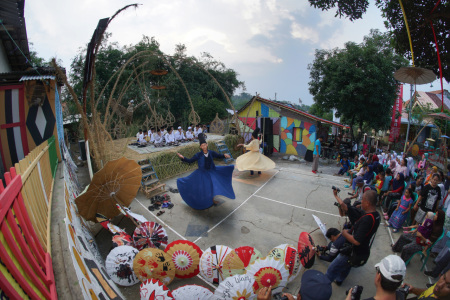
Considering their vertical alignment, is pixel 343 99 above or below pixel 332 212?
above

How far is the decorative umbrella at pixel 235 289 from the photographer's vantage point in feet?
9.41

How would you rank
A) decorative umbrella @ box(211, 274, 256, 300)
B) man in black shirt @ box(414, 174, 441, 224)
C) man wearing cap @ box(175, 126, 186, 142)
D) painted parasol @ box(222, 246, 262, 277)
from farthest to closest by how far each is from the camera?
man wearing cap @ box(175, 126, 186, 142)
man in black shirt @ box(414, 174, 441, 224)
painted parasol @ box(222, 246, 262, 277)
decorative umbrella @ box(211, 274, 256, 300)

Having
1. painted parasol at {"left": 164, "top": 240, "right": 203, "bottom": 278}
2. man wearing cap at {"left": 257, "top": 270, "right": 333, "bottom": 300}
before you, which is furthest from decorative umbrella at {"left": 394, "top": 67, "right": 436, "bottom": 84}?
painted parasol at {"left": 164, "top": 240, "right": 203, "bottom": 278}

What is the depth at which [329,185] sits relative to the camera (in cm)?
862

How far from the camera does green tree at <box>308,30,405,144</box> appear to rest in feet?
41.0

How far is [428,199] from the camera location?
4.79 m

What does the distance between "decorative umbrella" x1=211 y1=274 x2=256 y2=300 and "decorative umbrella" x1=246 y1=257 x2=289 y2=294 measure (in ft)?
0.65

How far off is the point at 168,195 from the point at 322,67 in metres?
12.8

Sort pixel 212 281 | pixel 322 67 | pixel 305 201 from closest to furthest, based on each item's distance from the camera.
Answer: pixel 212 281, pixel 305 201, pixel 322 67

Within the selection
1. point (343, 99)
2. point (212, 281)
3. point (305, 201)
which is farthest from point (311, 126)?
point (212, 281)

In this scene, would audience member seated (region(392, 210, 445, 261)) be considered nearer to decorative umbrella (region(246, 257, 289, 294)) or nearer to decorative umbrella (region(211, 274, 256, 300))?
decorative umbrella (region(246, 257, 289, 294))

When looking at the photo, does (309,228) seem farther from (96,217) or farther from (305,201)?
(96,217)

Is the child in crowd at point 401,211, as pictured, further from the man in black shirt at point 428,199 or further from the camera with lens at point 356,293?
the camera with lens at point 356,293

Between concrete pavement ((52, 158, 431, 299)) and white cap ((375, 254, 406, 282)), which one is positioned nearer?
white cap ((375, 254, 406, 282))
